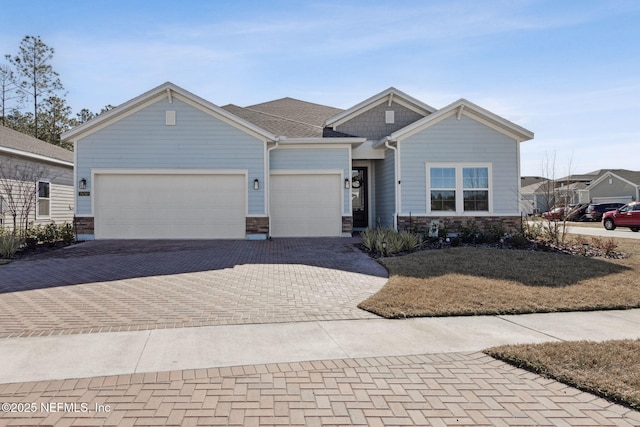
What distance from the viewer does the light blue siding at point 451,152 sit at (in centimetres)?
1496

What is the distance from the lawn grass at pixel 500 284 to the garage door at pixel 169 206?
6643 mm

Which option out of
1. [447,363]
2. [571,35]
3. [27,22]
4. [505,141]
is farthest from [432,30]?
[27,22]

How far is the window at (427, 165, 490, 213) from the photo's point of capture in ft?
49.4

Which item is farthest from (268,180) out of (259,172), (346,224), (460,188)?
(460,188)

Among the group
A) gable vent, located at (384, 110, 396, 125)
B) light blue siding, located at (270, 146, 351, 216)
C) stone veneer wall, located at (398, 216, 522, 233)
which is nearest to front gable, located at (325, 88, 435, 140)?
gable vent, located at (384, 110, 396, 125)

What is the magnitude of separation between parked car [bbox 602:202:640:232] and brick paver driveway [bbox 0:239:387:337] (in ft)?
64.5

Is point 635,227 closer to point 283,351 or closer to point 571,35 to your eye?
point 571,35

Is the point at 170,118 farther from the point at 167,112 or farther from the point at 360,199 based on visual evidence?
the point at 360,199

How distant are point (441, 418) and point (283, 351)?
192cm

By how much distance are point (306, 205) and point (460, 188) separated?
5677 mm

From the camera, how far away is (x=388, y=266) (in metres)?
9.51

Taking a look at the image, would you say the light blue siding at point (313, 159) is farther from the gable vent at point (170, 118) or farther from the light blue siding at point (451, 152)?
the gable vent at point (170, 118)

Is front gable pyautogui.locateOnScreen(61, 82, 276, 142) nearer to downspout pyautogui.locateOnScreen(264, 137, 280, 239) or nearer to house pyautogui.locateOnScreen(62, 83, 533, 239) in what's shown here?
house pyautogui.locateOnScreen(62, 83, 533, 239)

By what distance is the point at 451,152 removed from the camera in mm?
15031
